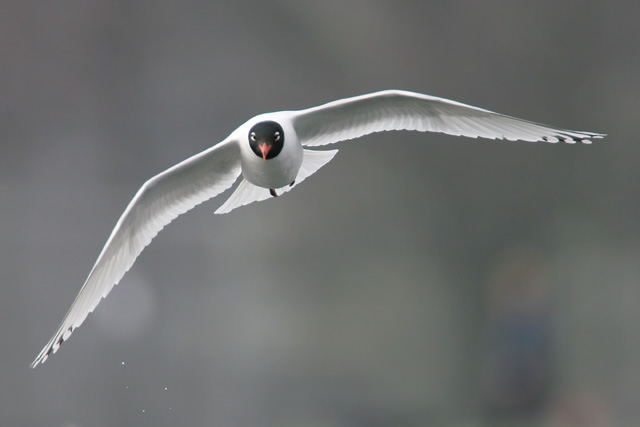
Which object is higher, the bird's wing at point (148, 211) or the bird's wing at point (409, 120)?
the bird's wing at point (409, 120)

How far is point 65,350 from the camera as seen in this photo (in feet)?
8.98

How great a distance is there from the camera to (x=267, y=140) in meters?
1.17

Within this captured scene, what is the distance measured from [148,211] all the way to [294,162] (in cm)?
39

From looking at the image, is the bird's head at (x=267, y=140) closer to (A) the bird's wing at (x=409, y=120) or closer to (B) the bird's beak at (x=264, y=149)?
(B) the bird's beak at (x=264, y=149)

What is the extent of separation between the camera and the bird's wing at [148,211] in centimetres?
138

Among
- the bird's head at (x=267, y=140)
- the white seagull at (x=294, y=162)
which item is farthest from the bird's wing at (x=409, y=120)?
the bird's head at (x=267, y=140)

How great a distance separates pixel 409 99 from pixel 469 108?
12cm

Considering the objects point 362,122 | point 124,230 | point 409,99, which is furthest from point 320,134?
point 124,230

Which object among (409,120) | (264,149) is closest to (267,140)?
(264,149)

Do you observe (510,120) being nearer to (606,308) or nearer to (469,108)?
(469,108)

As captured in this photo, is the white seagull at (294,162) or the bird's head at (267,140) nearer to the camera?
the bird's head at (267,140)

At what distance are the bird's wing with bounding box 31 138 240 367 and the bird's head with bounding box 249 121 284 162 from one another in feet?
0.49

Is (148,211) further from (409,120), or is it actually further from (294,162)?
(409,120)

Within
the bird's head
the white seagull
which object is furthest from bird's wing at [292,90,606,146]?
the bird's head
